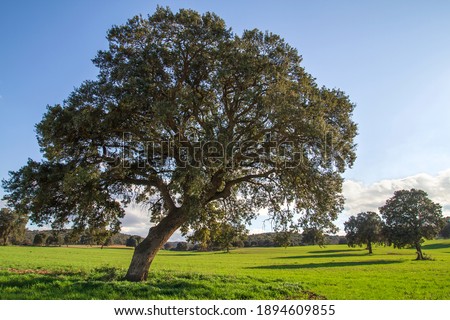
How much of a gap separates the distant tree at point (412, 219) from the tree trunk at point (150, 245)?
54.2 meters

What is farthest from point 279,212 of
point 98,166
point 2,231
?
point 2,231

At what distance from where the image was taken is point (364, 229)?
86.7 m

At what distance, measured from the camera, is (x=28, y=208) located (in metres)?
19.7

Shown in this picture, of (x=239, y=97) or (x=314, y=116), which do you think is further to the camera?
(x=239, y=97)

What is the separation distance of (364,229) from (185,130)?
261 feet

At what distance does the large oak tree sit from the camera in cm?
1759

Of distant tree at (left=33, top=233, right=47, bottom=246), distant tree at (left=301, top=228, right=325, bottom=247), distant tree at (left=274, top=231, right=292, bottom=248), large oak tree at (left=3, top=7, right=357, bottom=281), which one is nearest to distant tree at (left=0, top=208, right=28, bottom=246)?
distant tree at (left=33, top=233, right=47, bottom=246)

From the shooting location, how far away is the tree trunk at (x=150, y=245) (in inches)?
779

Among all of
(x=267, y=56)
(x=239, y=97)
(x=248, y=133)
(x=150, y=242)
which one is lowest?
(x=150, y=242)

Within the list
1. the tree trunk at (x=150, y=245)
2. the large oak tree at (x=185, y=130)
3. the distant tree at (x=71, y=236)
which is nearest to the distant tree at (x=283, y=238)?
the large oak tree at (x=185, y=130)

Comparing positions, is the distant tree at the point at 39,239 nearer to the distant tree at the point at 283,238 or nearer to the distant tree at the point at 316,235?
the distant tree at the point at 283,238

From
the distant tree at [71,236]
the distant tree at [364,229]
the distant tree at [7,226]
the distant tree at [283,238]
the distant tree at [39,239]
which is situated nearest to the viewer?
the distant tree at [71,236]
